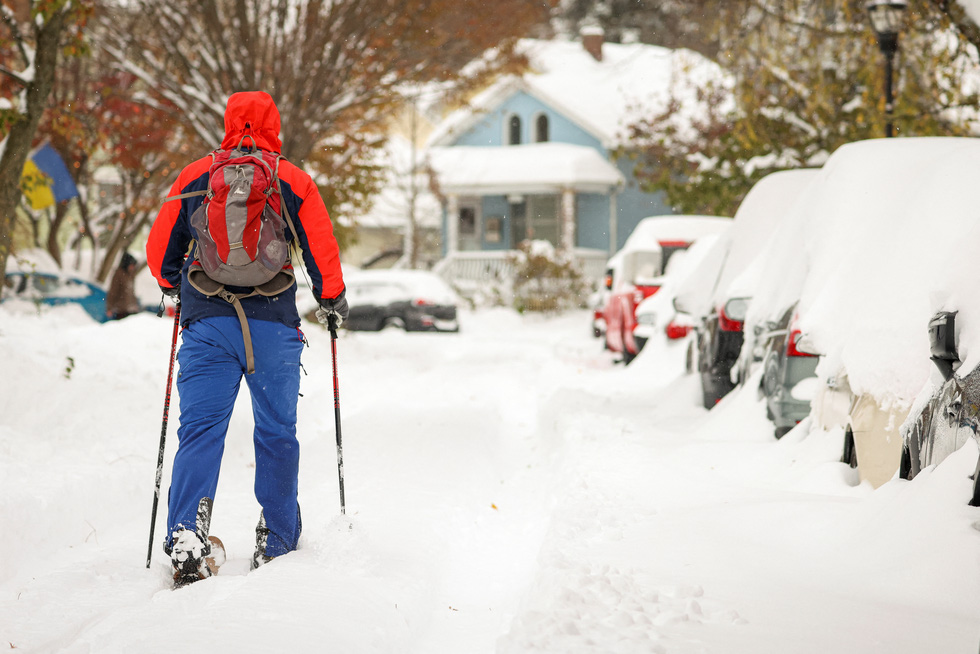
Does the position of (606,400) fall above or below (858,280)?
below

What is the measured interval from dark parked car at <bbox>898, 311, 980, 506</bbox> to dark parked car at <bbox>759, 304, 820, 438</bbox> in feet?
6.46

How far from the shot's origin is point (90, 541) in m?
4.91

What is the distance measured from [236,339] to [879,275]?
3.43m

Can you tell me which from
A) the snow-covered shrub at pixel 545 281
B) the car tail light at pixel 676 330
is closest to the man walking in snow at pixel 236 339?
the car tail light at pixel 676 330

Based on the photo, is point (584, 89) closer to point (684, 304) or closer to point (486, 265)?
point (486, 265)

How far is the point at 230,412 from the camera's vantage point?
416 centimetres

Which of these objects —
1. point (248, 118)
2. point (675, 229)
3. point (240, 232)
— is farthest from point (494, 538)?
point (675, 229)

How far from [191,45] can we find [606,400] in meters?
8.87

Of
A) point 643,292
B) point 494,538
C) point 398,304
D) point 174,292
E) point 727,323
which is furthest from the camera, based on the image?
point 398,304

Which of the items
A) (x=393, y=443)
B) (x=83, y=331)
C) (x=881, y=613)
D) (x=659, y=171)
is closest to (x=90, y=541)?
(x=393, y=443)

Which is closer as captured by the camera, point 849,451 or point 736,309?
point 849,451

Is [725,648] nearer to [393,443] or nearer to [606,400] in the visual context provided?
[393,443]

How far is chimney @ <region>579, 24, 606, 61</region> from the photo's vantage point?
36281 mm

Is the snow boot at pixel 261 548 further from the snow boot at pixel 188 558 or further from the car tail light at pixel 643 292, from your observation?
the car tail light at pixel 643 292
